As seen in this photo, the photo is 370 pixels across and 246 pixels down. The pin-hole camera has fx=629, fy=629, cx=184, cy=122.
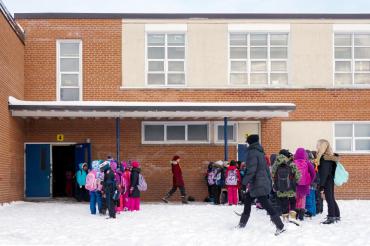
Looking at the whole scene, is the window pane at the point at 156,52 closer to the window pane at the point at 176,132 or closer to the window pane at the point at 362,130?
the window pane at the point at 176,132

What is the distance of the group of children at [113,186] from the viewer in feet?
51.5

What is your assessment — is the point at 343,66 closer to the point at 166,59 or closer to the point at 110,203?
the point at 166,59

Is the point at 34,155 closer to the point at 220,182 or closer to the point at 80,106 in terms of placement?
the point at 80,106

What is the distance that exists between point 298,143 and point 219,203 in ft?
15.2

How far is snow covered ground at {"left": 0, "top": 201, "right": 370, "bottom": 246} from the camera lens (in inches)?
445

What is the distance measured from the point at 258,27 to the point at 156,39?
3839mm

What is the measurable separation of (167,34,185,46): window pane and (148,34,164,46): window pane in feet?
0.86

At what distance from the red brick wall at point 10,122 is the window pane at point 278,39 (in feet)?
30.2

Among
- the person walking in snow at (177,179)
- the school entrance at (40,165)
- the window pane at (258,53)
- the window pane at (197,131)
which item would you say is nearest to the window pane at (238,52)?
the window pane at (258,53)

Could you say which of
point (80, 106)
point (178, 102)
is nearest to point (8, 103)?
point (80, 106)

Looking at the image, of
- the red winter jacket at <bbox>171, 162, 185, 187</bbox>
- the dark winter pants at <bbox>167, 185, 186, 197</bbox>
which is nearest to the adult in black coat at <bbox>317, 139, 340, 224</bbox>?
the dark winter pants at <bbox>167, 185, 186, 197</bbox>

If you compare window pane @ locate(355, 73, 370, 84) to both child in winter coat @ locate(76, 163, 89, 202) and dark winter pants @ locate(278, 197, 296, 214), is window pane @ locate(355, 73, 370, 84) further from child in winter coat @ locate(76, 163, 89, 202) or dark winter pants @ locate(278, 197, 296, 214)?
dark winter pants @ locate(278, 197, 296, 214)

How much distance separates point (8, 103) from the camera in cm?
1988

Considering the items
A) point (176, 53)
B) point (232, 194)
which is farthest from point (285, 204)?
point (176, 53)
